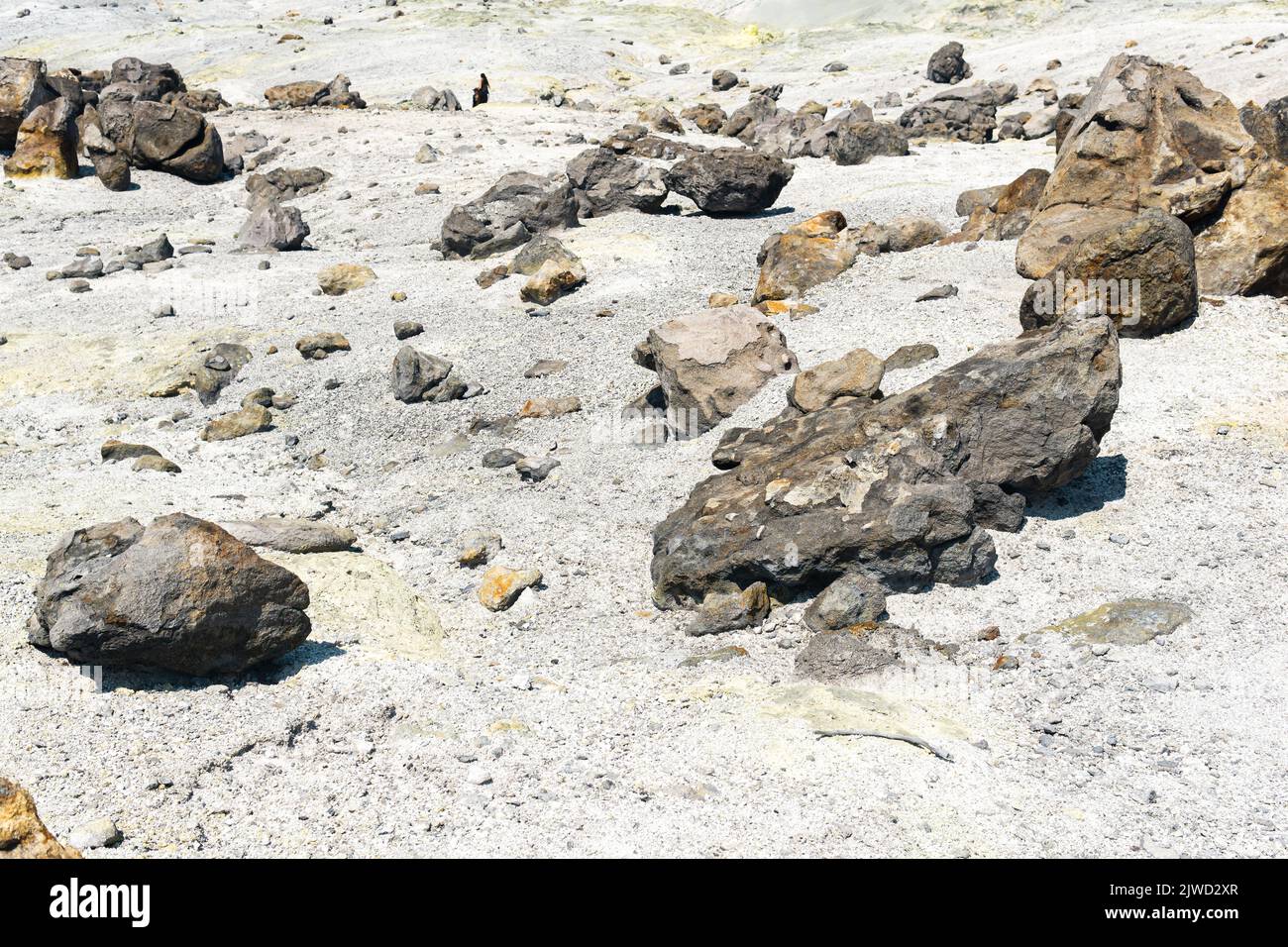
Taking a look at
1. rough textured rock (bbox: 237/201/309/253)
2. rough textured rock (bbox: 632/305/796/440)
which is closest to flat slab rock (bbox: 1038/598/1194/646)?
rough textured rock (bbox: 632/305/796/440)

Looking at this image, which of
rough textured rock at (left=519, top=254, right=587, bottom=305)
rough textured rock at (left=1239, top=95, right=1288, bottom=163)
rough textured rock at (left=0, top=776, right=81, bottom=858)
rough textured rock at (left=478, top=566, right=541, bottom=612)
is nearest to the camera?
rough textured rock at (left=0, top=776, right=81, bottom=858)

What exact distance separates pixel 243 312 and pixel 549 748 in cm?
1129

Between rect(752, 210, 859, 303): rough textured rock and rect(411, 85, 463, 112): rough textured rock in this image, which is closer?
rect(752, 210, 859, 303): rough textured rock

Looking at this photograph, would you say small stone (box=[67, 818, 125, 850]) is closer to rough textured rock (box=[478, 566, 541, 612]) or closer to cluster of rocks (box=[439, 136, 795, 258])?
rough textured rock (box=[478, 566, 541, 612])

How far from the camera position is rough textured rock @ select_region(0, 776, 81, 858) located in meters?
3.76

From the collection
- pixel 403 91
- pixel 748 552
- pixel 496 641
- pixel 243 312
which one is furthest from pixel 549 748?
pixel 403 91

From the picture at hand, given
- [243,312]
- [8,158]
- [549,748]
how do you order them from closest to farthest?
[549,748] < [243,312] < [8,158]

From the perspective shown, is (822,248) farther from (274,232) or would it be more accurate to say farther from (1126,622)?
(274,232)

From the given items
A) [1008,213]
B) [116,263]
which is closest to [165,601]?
[1008,213]

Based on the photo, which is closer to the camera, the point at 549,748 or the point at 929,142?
the point at 549,748

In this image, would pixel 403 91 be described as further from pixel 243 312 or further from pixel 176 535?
pixel 176 535

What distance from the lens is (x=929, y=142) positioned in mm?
22516

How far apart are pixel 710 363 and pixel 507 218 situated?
7.16 metres

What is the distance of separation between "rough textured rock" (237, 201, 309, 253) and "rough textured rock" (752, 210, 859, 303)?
8.25 m
